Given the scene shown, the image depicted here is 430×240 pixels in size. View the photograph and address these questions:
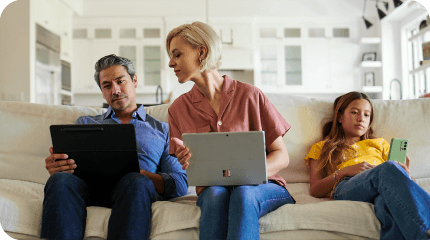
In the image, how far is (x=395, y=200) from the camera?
125 cm

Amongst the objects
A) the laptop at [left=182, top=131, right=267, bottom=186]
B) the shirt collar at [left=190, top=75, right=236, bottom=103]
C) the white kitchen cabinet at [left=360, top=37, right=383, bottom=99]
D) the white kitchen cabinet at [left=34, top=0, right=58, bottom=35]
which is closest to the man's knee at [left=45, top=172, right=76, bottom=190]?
the laptop at [left=182, top=131, right=267, bottom=186]

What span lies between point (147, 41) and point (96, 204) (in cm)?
449

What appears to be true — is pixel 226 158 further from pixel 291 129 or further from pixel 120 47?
pixel 120 47

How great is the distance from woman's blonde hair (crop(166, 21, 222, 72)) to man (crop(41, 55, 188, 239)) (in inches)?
19.0

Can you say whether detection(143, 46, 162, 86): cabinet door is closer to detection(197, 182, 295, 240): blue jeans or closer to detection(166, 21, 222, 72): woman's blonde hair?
detection(166, 21, 222, 72): woman's blonde hair

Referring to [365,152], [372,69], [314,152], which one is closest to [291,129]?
[314,152]

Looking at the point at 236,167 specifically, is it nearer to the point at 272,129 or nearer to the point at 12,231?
the point at 272,129

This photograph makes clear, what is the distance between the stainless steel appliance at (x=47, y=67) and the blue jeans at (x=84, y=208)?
3181 millimetres

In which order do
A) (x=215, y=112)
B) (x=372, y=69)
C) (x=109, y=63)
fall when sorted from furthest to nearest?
1. (x=372, y=69)
2. (x=109, y=63)
3. (x=215, y=112)

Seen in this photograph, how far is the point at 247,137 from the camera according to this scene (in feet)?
4.11

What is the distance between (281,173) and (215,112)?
0.60m

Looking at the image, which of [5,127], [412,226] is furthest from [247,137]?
[5,127]

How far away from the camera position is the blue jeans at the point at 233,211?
1169 mm

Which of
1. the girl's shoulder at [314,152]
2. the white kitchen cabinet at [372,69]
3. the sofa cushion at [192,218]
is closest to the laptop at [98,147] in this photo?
the sofa cushion at [192,218]
